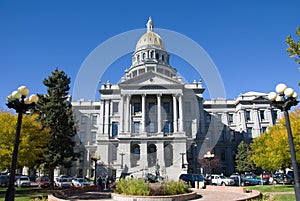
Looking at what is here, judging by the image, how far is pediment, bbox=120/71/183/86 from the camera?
52.9 m

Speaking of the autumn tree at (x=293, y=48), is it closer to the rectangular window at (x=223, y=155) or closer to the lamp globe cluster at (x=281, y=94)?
the lamp globe cluster at (x=281, y=94)

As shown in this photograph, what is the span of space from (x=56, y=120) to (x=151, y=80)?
87.3 feet

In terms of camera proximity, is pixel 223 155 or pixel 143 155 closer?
pixel 143 155

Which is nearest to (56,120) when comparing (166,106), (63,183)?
(63,183)

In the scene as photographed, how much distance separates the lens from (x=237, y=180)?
33750 millimetres

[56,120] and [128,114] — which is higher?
[128,114]

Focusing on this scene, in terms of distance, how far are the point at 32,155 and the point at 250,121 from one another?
4962 cm

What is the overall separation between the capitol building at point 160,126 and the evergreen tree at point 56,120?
52.4 feet

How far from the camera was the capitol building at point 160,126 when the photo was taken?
155 ft

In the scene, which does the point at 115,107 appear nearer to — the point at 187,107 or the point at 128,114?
the point at 128,114

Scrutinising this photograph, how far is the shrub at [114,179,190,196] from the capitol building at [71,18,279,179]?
2647 centimetres

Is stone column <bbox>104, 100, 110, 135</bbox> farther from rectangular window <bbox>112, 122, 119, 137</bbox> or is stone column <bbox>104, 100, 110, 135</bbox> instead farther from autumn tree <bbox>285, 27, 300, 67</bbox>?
autumn tree <bbox>285, 27, 300, 67</bbox>

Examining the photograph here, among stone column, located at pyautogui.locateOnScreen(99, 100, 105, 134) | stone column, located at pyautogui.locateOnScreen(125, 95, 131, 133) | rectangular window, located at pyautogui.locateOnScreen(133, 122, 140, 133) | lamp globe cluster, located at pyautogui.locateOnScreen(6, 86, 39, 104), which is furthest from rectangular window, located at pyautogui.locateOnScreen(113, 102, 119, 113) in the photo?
lamp globe cluster, located at pyautogui.locateOnScreen(6, 86, 39, 104)

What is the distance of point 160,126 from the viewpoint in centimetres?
5028
